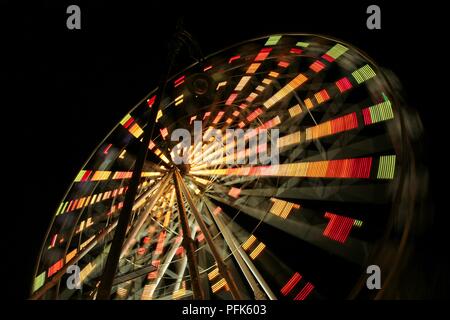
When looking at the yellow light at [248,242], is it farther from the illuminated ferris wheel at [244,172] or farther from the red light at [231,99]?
the red light at [231,99]

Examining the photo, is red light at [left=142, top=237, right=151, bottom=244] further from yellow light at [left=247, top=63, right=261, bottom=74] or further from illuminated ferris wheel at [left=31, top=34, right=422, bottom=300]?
yellow light at [left=247, top=63, right=261, bottom=74]

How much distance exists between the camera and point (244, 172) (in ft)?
13.8

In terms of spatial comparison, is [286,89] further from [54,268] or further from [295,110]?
[54,268]

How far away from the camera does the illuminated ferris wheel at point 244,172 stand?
9.34ft

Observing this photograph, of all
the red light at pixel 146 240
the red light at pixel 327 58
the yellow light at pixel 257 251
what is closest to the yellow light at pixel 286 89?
the red light at pixel 327 58

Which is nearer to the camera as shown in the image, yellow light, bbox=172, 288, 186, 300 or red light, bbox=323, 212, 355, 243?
red light, bbox=323, 212, 355, 243

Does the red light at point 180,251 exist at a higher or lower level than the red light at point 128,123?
lower

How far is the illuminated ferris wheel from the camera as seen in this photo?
9.34 feet

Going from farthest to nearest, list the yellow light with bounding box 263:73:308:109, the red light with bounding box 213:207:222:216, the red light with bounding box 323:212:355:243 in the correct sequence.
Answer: the red light with bounding box 213:207:222:216, the red light with bounding box 323:212:355:243, the yellow light with bounding box 263:73:308:109

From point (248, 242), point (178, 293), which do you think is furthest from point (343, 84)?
point (178, 293)

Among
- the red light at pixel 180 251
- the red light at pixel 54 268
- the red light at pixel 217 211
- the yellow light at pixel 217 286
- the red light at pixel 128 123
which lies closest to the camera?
the red light at pixel 54 268

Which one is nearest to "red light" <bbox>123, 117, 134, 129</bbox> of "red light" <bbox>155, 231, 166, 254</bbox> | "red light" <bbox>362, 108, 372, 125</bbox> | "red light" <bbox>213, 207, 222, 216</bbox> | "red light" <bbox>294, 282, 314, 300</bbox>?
"red light" <bbox>213, 207, 222, 216</bbox>
